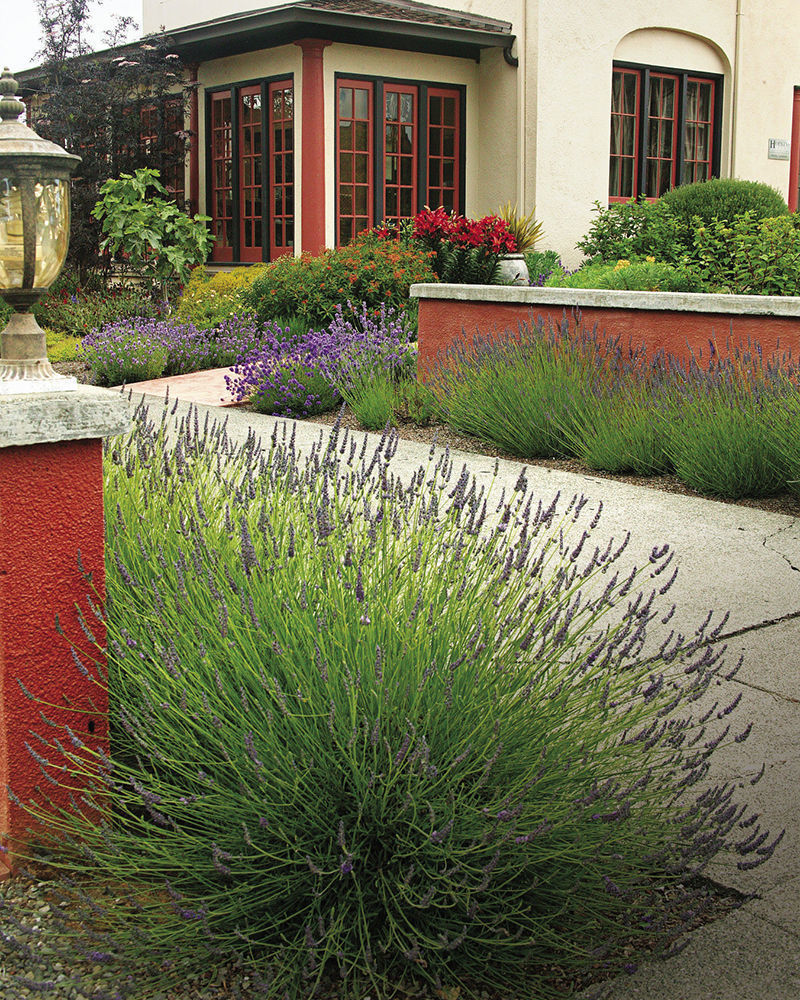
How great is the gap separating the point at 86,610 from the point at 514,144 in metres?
14.6

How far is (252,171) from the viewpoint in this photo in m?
16.2

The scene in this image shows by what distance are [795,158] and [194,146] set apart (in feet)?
32.7

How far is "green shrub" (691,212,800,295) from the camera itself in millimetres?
10117

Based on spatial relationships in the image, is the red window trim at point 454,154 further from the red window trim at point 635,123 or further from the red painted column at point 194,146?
the red painted column at point 194,146

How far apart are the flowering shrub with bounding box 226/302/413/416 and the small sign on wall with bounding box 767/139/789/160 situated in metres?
11.3

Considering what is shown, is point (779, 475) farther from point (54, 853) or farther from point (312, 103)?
point (312, 103)

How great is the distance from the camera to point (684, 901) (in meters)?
2.48

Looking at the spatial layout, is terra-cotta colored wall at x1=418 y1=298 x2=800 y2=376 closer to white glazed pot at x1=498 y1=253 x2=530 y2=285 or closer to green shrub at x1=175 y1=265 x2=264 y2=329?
white glazed pot at x1=498 y1=253 x2=530 y2=285

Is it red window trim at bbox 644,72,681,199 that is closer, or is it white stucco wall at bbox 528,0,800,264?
white stucco wall at bbox 528,0,800,264

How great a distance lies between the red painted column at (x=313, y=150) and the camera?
1483 centimetres

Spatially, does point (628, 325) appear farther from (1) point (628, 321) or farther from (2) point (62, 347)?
(2) point (62, 347)

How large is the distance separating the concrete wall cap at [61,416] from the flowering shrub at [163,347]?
337 inches

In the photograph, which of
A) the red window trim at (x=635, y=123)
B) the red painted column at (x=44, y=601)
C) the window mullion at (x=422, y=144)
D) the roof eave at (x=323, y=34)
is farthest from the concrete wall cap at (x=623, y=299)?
the red window trim at (x=635, y=123)

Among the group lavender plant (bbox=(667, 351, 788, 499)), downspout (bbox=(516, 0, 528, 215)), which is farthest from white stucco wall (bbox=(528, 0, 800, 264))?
lavender plant (bbox=(667, 351, 788, 499))
